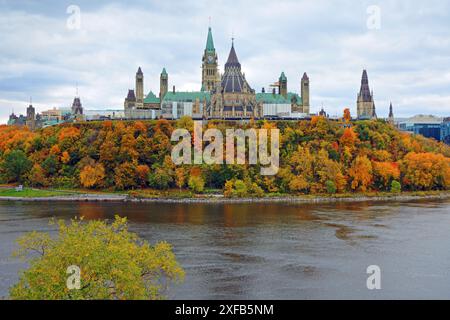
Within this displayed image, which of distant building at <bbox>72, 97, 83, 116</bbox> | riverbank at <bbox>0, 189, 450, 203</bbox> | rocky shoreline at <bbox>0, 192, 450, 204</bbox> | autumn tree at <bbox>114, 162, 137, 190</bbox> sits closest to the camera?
rocky shoreline at <bbox>0, 192, 450, 204</bbox>

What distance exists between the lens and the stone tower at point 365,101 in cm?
10625

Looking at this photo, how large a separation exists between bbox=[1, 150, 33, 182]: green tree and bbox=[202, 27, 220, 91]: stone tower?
37.4 meters

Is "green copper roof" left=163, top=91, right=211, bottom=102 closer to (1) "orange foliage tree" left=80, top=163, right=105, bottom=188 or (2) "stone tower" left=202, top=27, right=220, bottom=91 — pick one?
(2) "stone tower" left=202, top=27, right=220, bottom=91

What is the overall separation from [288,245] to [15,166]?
147 ft

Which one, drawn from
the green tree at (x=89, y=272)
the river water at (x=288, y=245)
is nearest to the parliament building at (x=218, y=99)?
the river water at (x=288, y=245)

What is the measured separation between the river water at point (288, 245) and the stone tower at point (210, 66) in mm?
49673

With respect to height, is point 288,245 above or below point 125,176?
below

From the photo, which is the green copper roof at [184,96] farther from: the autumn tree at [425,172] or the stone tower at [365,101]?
the autumn tree at [425,172]

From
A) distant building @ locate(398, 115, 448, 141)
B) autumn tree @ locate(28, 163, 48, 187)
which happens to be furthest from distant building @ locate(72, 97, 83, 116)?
distant building @ locate(398, 115, 448, 141)

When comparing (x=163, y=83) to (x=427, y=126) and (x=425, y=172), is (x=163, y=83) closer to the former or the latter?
(x=425, y=172)

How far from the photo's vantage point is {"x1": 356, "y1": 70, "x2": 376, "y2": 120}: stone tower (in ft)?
349

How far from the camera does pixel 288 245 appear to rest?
3058cm

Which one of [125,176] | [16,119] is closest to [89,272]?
[125,176]
